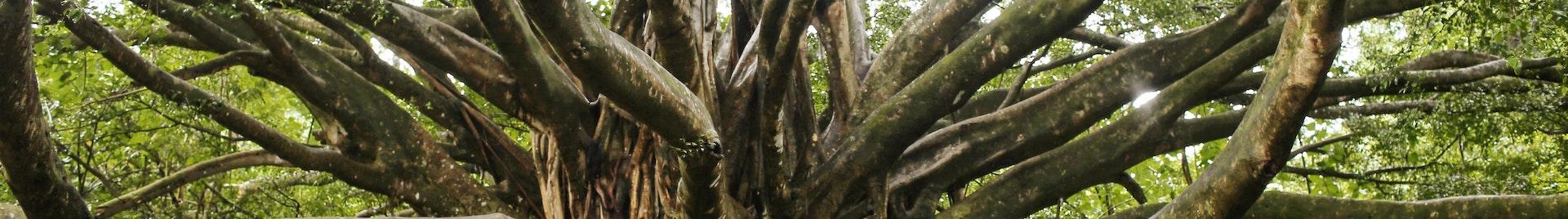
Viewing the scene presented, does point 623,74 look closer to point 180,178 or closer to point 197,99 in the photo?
point 197,99

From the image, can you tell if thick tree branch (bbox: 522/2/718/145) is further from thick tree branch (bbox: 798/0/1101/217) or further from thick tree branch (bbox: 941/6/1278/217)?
thick tree branch (bbox: 941/6/1278/217)

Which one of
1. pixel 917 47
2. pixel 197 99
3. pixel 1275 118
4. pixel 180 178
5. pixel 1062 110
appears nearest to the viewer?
pixel 1275 118

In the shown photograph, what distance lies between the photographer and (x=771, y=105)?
510 centimetres

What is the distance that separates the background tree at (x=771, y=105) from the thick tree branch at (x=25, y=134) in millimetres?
617

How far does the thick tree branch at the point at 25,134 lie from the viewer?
3.36 meters

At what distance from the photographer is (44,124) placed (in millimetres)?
3836

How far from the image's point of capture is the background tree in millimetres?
5020

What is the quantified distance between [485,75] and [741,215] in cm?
127

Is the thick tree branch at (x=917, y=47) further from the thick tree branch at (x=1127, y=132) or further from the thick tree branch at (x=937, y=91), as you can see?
the thick tree branch at (x=1127, y=132)

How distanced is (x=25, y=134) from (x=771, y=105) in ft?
8.15

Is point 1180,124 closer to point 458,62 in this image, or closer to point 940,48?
point 940,48

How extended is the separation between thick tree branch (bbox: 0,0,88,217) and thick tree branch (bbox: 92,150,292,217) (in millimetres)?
2817

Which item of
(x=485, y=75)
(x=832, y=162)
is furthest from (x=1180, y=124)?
(x=485, y=75)

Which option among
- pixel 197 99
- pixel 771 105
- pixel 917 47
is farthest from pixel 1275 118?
pixel 197 99
